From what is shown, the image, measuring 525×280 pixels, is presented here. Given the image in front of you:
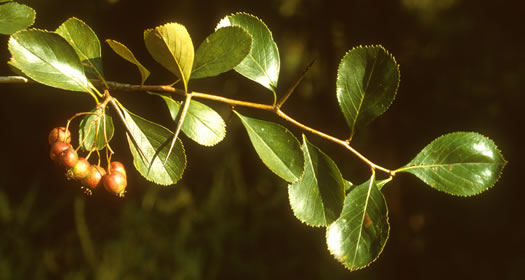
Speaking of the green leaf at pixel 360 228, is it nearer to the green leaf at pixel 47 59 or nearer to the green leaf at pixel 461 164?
the green leaf at pixel 461 164

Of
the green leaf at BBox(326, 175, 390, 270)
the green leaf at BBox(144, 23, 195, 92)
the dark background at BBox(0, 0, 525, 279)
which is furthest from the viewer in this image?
the dark background at BBox(0, 0, 525, 279)

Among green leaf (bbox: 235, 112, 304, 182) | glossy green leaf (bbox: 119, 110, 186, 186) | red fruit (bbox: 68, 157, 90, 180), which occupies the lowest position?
red fruit (bbox: 68, 157, 90, 180)

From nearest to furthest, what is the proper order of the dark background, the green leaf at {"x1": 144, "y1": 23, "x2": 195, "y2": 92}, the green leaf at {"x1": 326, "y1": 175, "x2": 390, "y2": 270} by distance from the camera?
the green leaf at {"x1": 144, "y1": 23, "x2": 195, "y2": 92} → the green leaf at {"x1": 326, "y1": 175, "x2": 390, "y2": 270} → the dark background

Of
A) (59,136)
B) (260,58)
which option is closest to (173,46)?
(260,58)

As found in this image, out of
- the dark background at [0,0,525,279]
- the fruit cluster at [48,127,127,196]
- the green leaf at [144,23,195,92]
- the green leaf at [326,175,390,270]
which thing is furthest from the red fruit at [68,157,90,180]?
the dark background at [0,0,525,279]

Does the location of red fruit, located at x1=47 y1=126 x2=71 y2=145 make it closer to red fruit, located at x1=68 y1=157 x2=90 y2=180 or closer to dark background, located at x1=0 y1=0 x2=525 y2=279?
red fruit, located at x1=68 y1=157 x2=90 y2=180

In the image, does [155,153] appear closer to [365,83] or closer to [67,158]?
[67,158]
